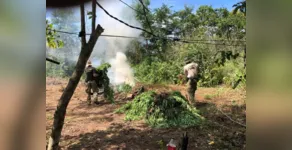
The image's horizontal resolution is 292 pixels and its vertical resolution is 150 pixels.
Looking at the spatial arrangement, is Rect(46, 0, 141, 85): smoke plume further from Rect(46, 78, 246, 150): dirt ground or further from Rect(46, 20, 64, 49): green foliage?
Rect(46, 78, 246, 150): dirt ground

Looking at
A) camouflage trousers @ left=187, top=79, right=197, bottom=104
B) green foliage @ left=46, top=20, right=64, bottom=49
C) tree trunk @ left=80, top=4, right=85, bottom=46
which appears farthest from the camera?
camouflage trousers @ left=187, top=79, right=197, bottom=104

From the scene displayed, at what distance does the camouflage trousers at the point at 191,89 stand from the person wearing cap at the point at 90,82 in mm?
768

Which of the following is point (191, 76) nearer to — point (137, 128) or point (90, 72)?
point (137, 128)

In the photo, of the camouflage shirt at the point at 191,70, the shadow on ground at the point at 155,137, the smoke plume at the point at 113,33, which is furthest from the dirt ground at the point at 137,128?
the smoke plume at the point at 113,33

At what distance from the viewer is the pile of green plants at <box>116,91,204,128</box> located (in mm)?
2145

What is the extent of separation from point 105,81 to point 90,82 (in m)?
0.12

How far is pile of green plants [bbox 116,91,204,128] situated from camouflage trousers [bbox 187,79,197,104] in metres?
0.05

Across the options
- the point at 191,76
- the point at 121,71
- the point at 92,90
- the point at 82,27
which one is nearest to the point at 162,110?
the point at 191,76

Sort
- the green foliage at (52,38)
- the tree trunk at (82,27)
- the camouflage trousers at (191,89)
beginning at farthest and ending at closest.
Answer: the camouflage trousers at (191,89)
the tree trunk at (82,27)
the green foliage at (52,38)

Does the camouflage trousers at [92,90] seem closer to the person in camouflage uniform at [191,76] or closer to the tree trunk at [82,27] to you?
the tree trunk at [82,27]

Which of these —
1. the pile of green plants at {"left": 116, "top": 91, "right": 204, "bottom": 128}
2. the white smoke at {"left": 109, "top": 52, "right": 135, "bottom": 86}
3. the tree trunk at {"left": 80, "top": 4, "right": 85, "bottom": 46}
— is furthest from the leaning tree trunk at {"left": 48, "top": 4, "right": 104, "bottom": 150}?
the pile of green plants at {"left": 116, "top": 91, "right": 204, "bottom": 128}

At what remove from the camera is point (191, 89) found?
218 centimetres

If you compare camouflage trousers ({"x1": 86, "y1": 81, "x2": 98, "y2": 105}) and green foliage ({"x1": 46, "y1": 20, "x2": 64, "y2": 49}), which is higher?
green foliage ({"x1": 46, "y1": 20, "x2": 64, "y2": 49})

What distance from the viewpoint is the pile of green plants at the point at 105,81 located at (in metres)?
2.11
